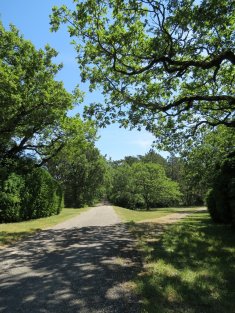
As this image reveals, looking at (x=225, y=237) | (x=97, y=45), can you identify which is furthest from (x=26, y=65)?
(x=225, y=237)

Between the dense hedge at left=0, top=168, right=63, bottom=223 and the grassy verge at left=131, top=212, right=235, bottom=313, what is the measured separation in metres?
11.5

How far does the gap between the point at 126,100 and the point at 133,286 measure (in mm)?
10088

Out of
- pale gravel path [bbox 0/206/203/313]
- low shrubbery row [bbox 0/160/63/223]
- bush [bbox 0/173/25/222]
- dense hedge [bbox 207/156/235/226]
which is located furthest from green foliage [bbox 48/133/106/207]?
pale gravel path [bbox 0/206/203/313]

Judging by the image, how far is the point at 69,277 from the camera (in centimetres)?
730

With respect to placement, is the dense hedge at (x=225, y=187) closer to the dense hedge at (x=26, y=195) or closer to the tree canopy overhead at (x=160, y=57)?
the tree canopy overhead at (x=160, y=57)

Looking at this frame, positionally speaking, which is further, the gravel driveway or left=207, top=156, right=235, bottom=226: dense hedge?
left=207, top=156, right=235, bottom=226: dense hedge

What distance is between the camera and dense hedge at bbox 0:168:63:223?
21062 mm

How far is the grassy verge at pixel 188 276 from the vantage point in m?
5.59

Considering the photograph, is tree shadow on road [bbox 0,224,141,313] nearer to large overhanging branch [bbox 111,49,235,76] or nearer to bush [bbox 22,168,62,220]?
large overhanging branch [bbox 111,49,235,76]

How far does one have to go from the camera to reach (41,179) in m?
26.0

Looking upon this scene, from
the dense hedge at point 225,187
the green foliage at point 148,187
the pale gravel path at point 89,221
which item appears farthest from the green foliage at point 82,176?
the dense hedge at point 225,187

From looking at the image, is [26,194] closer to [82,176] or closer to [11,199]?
[11,199]

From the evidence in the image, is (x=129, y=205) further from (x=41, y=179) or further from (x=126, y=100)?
(x=126, y=100)

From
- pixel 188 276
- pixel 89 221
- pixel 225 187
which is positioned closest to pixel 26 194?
pixel 89 221
